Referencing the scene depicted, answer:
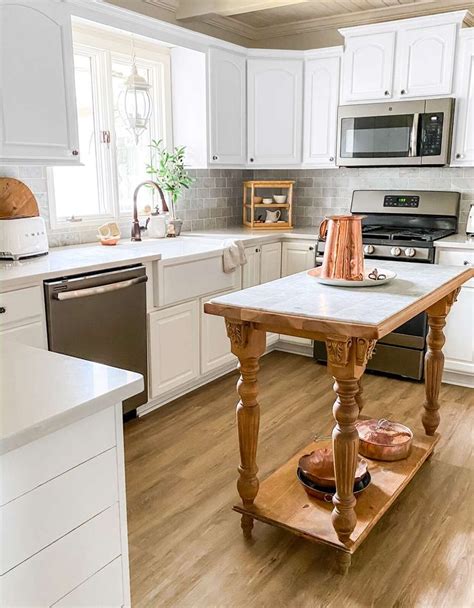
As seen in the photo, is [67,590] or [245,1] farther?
[245,1]

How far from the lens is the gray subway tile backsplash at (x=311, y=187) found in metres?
4.26

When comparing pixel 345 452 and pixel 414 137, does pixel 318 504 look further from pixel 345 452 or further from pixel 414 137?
pixel 414 137

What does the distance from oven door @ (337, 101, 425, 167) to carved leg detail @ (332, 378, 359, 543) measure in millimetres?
2629

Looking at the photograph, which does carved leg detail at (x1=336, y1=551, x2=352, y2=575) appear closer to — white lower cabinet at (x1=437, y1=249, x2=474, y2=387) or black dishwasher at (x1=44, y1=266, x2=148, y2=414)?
black dishwasher at (x1=44, y1=266, x2=148, y2=414)

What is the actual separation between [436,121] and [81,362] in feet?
11.0

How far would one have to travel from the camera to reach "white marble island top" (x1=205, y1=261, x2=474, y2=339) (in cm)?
181

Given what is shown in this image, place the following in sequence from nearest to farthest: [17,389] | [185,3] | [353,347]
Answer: [17,389] → [353,347] → [185,3]

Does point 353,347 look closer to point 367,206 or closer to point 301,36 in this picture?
point 367,206

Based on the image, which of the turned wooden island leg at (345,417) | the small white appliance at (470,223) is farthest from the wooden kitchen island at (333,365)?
the small white appliance at (470,223)

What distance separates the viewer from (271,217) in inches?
187

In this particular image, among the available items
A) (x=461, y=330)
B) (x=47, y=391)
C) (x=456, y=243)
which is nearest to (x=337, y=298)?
(x=47, y=391)

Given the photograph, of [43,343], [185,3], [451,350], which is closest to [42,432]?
[43,343]

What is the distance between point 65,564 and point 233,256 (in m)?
2.81

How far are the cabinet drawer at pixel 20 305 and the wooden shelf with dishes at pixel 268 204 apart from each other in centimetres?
243
